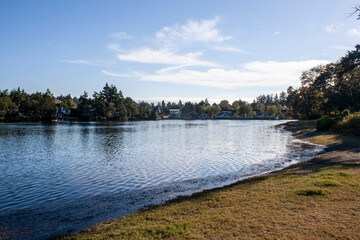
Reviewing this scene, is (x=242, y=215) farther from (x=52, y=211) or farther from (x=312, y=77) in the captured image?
(x=312, y=77)

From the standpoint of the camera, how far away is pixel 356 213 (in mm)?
7520

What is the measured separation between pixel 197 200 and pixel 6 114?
124 m

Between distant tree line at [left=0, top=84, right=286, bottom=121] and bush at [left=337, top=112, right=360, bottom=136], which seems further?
Answer: distant tree line at [left=0, top=84, right=286, bottom=121]

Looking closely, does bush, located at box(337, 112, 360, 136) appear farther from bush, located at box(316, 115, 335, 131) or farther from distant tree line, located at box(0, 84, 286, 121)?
distant tree line, located at box(0, 84, 286, 121)

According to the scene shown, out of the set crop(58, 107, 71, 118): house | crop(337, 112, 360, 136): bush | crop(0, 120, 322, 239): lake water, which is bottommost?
crop(0, 120, 322, 239): lake water

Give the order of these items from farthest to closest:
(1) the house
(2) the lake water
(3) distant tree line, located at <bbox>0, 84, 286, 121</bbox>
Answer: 1. (1) the house
2. (3) distant tree line, located at <bbox>0, 84, 286, 121</bbox>
3. (2) the lake water

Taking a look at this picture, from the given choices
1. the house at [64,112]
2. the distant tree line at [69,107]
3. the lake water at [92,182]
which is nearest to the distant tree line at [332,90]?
the lake water at [92,182]

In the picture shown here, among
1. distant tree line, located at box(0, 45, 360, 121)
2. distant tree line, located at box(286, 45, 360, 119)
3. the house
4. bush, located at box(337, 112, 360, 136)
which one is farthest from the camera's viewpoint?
the house

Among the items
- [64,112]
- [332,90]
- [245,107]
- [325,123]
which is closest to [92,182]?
[325,123]

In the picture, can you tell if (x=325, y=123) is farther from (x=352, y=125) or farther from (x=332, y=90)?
(x=332, y=90)

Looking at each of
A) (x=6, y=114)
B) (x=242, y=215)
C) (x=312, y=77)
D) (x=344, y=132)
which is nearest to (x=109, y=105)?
(x=6, y=114)

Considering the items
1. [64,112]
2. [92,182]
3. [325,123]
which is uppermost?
[64,112]

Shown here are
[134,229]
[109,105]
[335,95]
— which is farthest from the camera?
[109,105]

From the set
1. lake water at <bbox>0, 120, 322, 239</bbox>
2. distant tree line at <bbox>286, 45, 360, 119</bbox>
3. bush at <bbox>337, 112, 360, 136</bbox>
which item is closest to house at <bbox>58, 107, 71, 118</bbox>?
distant tree line at <bbox>286, 45, 360, 119</bbox>
